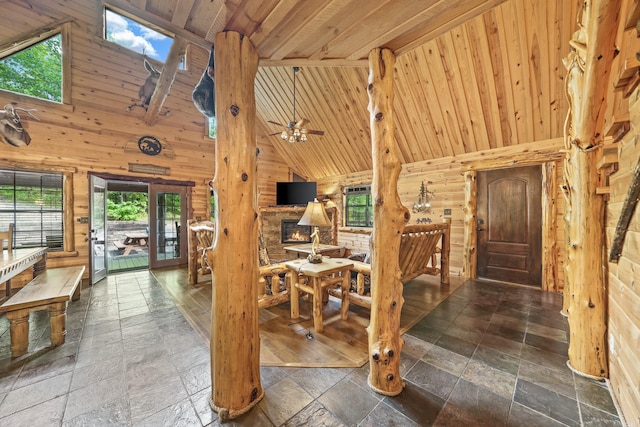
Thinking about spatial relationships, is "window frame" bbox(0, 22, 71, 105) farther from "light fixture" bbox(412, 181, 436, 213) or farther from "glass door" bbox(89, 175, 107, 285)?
"light fixture" bbox(412, 181, 436, 213)

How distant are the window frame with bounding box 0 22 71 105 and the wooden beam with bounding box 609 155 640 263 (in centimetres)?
713

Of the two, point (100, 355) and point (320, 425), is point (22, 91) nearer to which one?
point (100, 355)

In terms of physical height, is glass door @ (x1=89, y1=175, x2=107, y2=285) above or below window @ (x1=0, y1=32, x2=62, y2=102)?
below

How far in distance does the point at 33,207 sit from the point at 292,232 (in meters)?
4.91

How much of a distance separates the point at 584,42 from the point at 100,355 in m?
4.46

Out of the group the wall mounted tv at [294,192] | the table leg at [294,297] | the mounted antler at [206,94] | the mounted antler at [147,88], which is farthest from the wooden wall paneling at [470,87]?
the mounted antler at [147,88]

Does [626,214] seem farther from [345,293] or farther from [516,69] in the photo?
[516,69]

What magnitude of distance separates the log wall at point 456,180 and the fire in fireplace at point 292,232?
53.2 inches

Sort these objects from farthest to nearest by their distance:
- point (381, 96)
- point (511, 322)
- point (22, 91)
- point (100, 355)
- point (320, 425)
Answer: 1. point (22, 91)
2. point (511, 322)
3. point (100, 355)
4. point (381, 96)
5. point (320, 425)

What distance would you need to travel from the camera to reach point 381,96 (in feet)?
5.30

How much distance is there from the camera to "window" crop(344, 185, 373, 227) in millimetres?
6262

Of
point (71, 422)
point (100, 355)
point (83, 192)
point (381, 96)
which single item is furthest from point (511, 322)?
point (83, 192)

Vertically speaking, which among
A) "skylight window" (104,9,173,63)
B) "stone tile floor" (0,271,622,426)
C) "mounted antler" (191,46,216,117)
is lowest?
"stone tile floor" (0,271,622,426)

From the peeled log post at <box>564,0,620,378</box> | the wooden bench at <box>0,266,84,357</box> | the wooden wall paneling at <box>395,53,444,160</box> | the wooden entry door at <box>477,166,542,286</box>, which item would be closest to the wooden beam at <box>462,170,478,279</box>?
the wooden entry door at <box>477,166,542,286</box>
